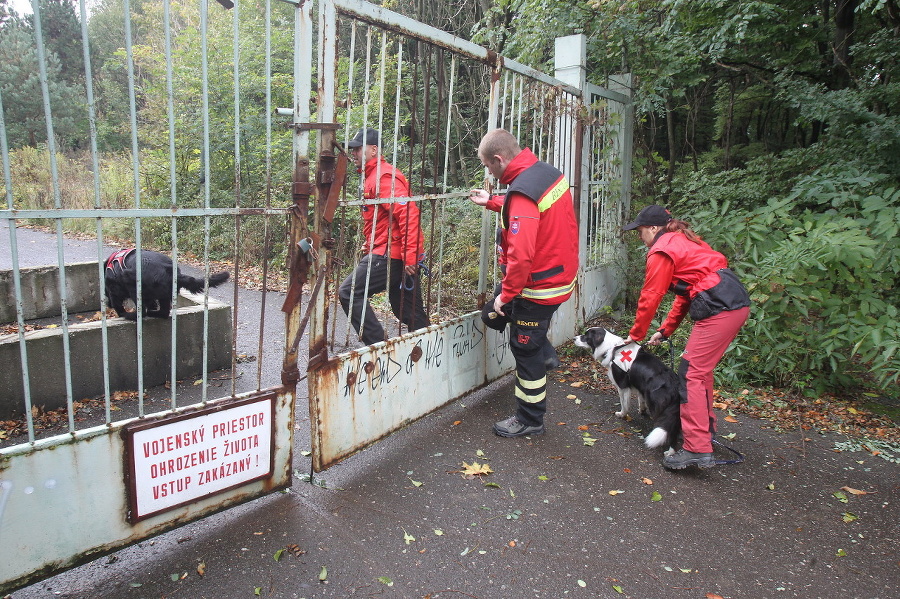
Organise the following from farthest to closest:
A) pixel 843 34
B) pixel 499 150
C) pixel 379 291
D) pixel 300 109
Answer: pixel 843 34, pixel 379 291, pixel 499 150, pixel 300 109

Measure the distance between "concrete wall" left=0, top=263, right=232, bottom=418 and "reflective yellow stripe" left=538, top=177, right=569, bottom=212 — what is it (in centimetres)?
318

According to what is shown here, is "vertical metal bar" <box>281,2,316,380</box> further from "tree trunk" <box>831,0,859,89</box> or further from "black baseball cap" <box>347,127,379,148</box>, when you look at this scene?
"tree trunk" <box>831,0,859,89</box>

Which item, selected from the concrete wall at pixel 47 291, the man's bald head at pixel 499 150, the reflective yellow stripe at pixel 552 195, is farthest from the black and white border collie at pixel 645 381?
the concrete wall at pixel 47 291

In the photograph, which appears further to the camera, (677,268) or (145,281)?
(145,281)

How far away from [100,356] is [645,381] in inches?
169

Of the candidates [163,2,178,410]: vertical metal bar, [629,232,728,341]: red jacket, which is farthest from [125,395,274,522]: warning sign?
[629,232,728,341]: red jacket

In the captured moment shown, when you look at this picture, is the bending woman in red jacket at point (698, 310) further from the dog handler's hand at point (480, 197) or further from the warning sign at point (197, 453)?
the warning sign at point (197, 453)

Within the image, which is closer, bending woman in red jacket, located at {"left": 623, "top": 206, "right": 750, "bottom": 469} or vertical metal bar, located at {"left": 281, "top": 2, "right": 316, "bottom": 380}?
vertical metal bar, located at {"left": 281, "top": 2, "right": 316, "bottom": 380}

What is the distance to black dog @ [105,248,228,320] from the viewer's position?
4715 mm

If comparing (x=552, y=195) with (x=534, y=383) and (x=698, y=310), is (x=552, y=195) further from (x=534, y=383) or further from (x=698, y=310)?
(x=534, y=383)

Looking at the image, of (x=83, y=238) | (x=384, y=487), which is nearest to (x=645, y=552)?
(x=384, y=487)

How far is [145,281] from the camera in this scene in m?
4.68

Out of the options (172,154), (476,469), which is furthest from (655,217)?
(172,154)

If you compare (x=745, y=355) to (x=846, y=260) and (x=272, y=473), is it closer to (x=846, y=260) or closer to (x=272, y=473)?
(x=846, y=260)
